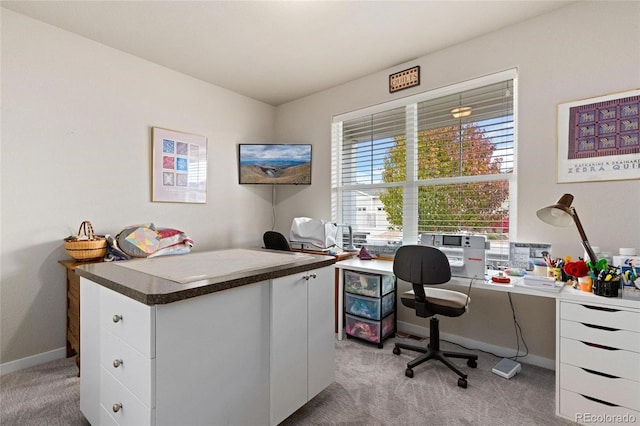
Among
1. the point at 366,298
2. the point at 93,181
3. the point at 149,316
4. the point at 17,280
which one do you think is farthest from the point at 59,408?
the point at 366,298

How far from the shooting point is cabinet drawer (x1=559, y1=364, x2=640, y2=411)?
60.2 inches

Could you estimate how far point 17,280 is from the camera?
7.35 feet

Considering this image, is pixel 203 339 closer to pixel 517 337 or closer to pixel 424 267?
pixel 424 267

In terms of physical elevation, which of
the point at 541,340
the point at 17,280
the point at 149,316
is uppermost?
the point at 149,316

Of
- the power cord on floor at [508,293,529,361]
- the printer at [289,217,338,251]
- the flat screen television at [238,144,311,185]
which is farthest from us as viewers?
the flat screen television at [238,144,311,185]

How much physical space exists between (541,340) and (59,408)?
325cm

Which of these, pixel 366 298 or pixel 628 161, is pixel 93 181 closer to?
pixel 366 298

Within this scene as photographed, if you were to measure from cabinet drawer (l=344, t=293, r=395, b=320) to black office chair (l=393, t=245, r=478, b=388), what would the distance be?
39cm

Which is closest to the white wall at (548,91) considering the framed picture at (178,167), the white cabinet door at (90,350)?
the framed picture at (178,167)

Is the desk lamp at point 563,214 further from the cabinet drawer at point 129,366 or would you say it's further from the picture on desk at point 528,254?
the cabinet drawer at point 129,366

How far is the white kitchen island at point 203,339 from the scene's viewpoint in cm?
114

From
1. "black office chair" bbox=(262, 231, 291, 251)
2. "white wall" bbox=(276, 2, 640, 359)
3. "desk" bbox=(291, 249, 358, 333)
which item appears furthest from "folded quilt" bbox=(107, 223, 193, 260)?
"white wall" bbox=(276, 2, 640, 359)

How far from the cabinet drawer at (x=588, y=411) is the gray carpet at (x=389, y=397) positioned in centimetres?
7

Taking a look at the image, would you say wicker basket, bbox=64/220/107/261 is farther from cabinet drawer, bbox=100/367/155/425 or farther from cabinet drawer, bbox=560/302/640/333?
cabinet drawer, bbox=560/302/640/333
